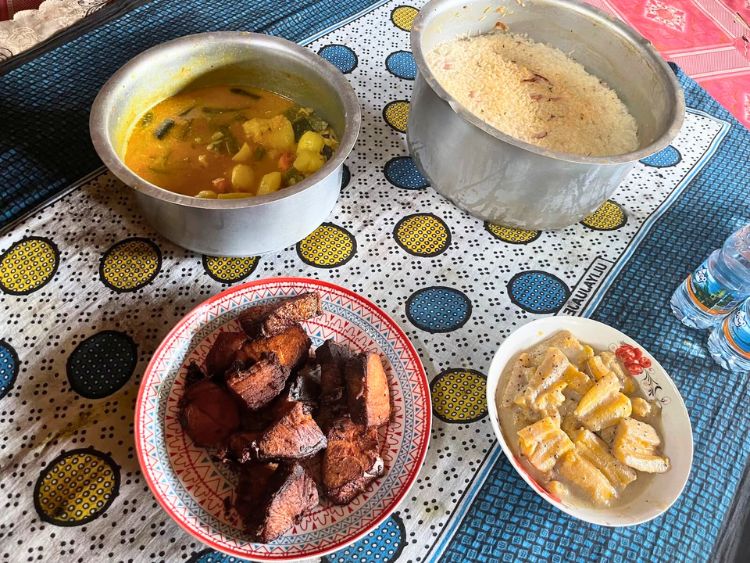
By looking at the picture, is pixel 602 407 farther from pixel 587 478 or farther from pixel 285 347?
pixel 285 347

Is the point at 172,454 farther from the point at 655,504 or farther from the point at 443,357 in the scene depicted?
the point at 655,504

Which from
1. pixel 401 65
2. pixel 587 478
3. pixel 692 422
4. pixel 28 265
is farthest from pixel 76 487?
pixel 401 65

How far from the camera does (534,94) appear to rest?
5.82ft

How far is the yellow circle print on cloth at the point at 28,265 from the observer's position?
4.48ft

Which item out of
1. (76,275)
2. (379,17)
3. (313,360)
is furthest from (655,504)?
(379,17)

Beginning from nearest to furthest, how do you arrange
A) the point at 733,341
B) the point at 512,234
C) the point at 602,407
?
the point at 602,407, the point at 733,341, the point at 512,234

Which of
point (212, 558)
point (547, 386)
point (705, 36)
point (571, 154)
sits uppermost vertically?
point (571, 154)

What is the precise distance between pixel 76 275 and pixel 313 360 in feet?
2.19

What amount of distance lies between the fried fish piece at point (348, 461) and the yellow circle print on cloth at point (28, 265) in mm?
859

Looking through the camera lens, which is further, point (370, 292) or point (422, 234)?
point (422, 234)

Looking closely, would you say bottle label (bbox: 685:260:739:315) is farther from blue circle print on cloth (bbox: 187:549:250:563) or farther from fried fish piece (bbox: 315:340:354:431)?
blue circle print on cloth (bbox: 187:549:250:563)

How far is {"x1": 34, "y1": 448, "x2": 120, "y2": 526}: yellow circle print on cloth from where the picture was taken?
107 centimetres

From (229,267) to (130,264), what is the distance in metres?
0.25

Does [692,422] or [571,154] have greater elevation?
[571,154]
